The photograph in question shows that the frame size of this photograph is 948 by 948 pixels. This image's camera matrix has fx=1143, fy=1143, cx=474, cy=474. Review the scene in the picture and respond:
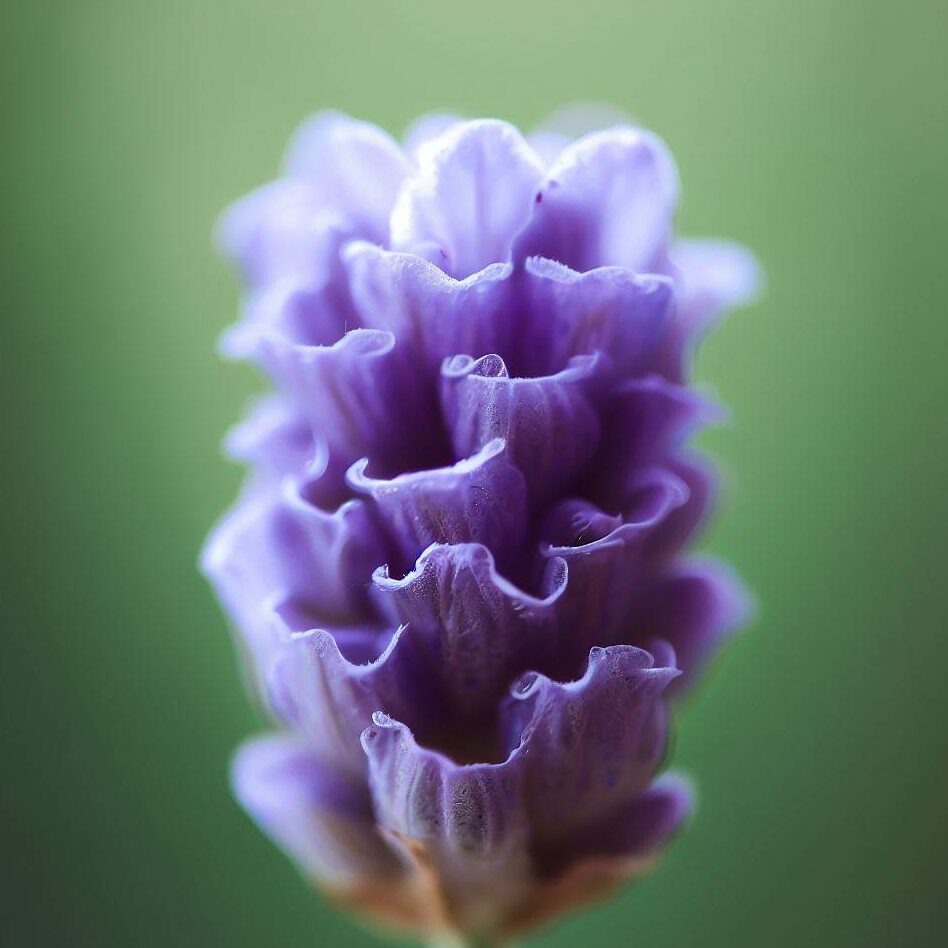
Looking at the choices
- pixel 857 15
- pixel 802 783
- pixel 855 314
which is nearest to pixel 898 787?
pixel 802 783

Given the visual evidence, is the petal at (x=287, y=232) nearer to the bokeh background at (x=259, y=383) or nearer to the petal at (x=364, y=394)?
the petal at (x=364, y=394)

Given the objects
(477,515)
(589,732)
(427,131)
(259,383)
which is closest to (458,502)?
(477,515)

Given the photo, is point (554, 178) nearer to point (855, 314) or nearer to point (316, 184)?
point (316, 184)

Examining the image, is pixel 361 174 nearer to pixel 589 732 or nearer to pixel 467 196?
pixel 467 196

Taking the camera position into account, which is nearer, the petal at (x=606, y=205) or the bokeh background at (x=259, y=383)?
the petal at (x=606, y=205)

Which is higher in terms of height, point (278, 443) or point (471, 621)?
point (278, 443)

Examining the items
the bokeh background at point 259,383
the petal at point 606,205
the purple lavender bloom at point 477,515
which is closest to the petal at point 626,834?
the purple lavender bloom at point 477,515

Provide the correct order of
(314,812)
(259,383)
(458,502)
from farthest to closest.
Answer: (259,383)
(314,812)
(458,502)
